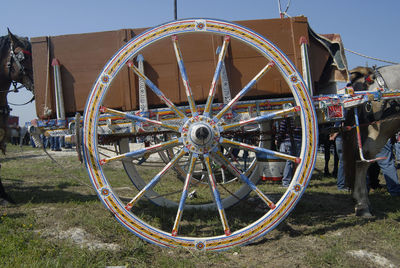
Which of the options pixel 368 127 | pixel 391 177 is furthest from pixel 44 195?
Result: pixel 391 177

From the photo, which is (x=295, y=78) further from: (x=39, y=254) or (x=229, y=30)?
(x=39, y=254)

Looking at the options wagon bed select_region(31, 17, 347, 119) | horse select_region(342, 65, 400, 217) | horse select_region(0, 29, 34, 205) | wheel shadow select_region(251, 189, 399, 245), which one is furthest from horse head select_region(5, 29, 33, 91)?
horse select_region(342, 65, 400, 217)

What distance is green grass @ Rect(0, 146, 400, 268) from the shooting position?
2.71 metres

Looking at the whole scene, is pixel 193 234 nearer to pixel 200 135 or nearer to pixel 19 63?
pixel 200 135

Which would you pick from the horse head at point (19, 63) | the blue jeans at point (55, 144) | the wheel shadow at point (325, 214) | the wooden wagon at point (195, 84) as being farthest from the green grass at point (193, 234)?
the blue jeans at point (55, 144)

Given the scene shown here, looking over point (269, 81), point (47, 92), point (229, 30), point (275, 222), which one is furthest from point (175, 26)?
point (275, 222)

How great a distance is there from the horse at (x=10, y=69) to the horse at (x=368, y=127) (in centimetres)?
473

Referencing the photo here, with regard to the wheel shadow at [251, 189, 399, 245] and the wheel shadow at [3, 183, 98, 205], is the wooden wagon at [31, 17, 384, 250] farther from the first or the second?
the wheel shadow at [3, 183, 98, 205]

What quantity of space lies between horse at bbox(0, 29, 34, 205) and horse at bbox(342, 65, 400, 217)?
4.73 meters

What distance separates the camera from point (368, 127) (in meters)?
3.94

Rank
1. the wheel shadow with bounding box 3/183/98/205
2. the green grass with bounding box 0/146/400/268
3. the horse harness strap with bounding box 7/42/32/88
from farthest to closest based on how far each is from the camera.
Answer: the wheel shadow with bounding box 3/183/98/205 → the horse harness strap with bounding box 7/42/32/88 → the green grass with bounding box 0/146/400/268

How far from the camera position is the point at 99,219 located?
3717 mm

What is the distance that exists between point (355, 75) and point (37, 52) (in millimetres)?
3985

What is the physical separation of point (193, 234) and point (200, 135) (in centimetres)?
117
